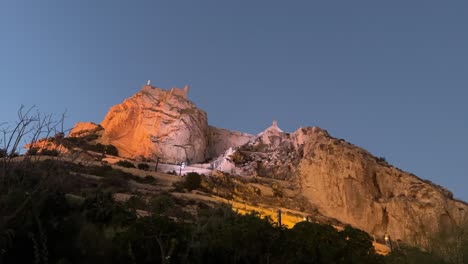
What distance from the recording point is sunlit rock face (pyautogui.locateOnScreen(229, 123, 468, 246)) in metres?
40.5

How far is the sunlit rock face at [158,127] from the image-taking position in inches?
2714

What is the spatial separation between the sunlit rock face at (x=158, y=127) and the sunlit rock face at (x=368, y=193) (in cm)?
2027

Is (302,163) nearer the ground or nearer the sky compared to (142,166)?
nearer the sky

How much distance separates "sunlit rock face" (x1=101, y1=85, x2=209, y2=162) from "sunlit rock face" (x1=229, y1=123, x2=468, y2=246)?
20.3 metres

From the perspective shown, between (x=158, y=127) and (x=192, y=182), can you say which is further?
(x=158, y=127)

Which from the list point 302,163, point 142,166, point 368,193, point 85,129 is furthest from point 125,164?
point 85,129

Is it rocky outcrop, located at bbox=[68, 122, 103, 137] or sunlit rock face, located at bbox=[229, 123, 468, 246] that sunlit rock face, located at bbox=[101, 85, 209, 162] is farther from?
sunlit rock face, located at bbox=[229, 123, 468, 246]

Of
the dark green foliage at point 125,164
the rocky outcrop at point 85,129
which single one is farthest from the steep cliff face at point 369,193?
the rocky outcrop at point 85,129

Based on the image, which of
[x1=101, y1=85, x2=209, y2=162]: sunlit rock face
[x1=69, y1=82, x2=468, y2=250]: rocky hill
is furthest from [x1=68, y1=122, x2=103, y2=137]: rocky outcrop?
[x1=101, y1=85, x2=209, y2=162]: sunlit rock face

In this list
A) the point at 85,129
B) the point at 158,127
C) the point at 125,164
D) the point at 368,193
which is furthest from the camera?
the point at 85,129

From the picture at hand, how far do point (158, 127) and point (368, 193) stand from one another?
36.2 m

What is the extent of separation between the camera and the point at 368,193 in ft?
149

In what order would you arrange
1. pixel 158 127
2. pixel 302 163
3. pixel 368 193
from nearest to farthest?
pixel 368 193 < pixel 302 163 < pixel 158 127

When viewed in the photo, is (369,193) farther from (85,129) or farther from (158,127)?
(85,129)
